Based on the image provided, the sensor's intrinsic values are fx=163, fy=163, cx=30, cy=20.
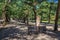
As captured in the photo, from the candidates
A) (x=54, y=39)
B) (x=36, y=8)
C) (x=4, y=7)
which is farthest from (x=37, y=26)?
(x=4, y=7)

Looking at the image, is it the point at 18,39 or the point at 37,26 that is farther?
the point at 37,26

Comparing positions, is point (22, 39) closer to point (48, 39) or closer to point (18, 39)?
point (18, 39)

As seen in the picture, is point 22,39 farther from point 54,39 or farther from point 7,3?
point 7,3

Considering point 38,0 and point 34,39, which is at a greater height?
point 38,0

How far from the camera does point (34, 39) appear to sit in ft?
40.3

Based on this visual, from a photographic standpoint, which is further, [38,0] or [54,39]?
[38,0]

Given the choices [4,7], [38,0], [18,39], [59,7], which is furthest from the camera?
[4,7]

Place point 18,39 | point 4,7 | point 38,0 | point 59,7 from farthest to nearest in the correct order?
point 4,7 → point 59,7 → point 38,0 → point 18,39

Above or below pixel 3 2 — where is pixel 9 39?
below

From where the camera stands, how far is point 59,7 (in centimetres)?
1816

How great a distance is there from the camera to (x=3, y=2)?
2675 cm

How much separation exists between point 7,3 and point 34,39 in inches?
597

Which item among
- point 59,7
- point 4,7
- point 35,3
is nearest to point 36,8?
point 35,3

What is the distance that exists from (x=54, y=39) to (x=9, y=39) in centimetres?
349
